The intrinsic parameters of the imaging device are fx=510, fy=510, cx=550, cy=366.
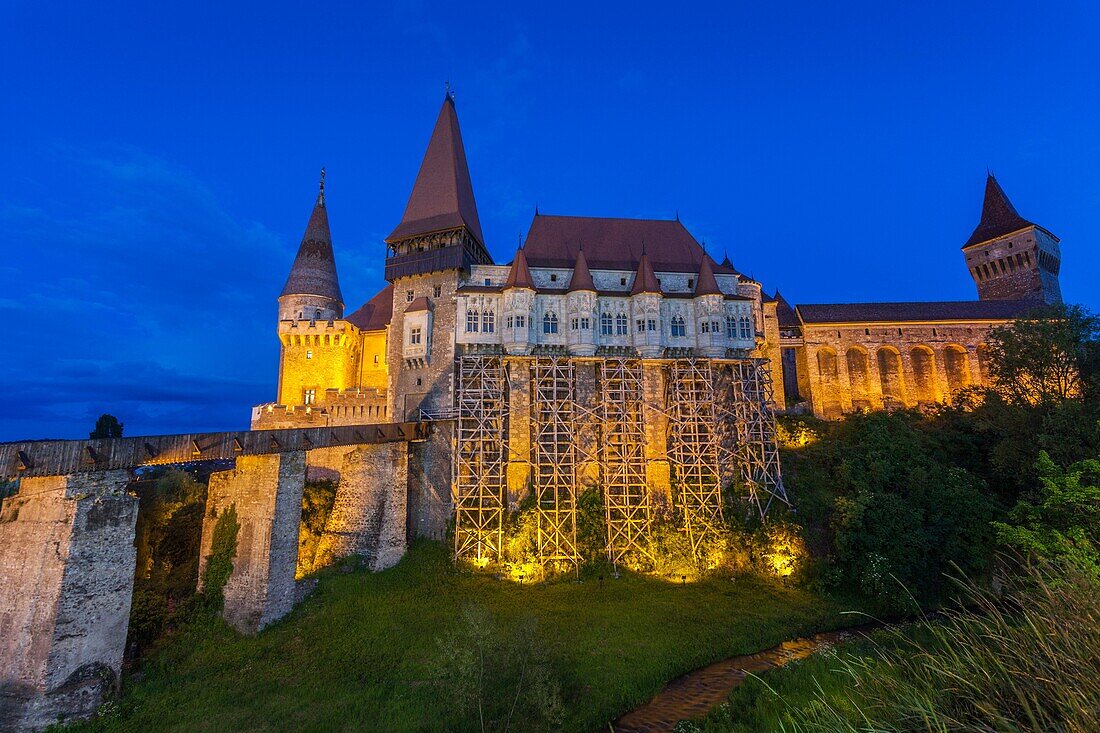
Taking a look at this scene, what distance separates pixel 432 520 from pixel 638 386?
1392 cm

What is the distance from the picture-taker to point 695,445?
95.7 ft

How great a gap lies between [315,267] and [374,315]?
5.95 m

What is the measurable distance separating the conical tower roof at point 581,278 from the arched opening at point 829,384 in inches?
850

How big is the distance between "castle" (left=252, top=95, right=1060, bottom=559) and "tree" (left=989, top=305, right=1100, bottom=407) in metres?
12.7

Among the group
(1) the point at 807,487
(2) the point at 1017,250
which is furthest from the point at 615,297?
(2) the point at 1017,250

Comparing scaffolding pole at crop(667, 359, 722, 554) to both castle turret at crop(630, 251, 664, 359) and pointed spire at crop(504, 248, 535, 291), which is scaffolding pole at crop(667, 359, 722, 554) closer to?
castle turret at crop(630, 251, 664, 359)

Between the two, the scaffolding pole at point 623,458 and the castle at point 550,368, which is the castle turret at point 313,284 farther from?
the scaffolding pole at point 623,458

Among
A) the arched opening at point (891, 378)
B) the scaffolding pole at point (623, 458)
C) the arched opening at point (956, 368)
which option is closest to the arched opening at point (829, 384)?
the arched opening at point (891, 378)

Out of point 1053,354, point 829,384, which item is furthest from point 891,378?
point 1053,354

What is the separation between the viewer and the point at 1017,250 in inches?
1881

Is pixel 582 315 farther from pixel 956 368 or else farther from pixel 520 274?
pixel 956 368

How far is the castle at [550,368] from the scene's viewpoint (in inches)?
1117

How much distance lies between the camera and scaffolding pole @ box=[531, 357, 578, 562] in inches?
1046

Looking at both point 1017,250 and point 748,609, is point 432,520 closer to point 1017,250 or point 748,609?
point 748,609
